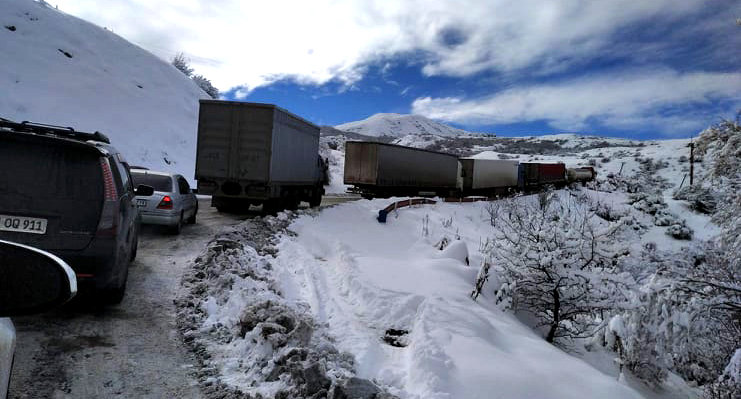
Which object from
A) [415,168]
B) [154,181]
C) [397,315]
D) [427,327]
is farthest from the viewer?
[415,168]

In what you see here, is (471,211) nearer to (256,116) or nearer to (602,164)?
(256,116)

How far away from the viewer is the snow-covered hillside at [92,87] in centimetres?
2908

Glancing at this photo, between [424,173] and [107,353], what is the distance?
1063 inches

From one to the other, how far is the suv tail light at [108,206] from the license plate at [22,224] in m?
0.47

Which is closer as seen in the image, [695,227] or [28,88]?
[28,88]

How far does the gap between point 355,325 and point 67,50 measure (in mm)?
44121

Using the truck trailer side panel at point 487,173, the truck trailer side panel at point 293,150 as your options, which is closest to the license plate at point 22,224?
the truck trailer side panel at point 293,150

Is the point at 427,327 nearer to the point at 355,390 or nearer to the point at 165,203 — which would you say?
the point at 355,390

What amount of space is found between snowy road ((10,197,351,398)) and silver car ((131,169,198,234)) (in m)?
4.20

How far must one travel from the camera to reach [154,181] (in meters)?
10.1

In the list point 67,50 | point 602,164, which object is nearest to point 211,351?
point 67,50

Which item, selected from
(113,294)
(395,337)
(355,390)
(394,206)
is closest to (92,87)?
(394,206)

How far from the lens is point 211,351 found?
4086mm

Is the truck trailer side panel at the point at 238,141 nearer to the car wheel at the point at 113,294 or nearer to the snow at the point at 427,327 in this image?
the snow at the point at 427,327
